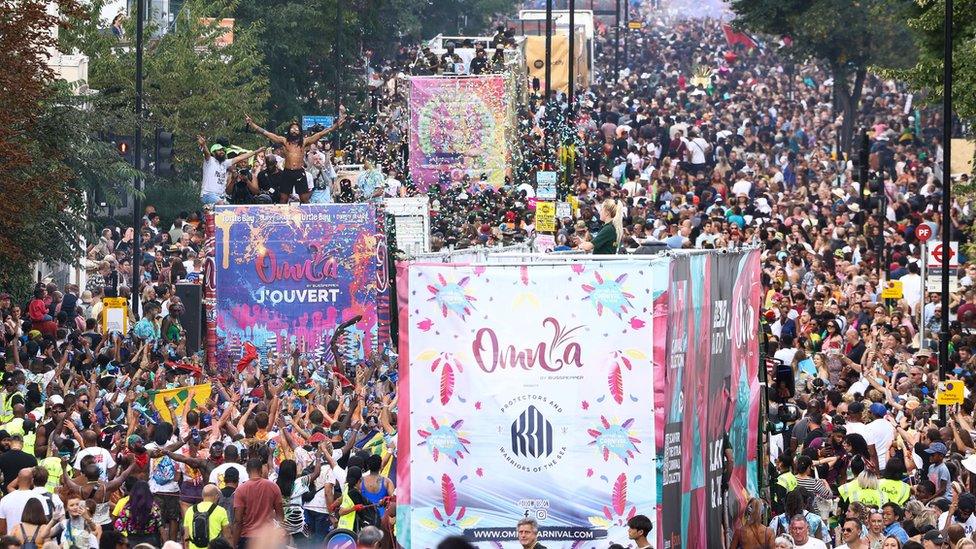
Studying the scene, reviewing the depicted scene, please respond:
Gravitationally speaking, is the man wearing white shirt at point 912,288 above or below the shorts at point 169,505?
above

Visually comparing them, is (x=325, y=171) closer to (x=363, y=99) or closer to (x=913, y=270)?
(x=913, y=270)

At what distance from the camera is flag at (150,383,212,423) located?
890 inches

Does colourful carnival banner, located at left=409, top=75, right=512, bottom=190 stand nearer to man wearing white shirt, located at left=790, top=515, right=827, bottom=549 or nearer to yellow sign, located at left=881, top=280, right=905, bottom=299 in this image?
yellow sign, located at left=881, top=280, right=905, bottom=299

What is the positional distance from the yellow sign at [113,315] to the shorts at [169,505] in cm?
1175

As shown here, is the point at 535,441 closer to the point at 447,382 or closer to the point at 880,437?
the point at 447,382

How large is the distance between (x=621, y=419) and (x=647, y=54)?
79.4 meters

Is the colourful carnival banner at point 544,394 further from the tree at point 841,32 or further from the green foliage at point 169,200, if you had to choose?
the tree at point 841,32

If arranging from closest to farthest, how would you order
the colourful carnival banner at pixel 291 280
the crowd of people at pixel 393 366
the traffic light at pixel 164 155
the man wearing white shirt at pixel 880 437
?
the crowd of people at pixel 393 366 → the man wearing white shirt at pixel 880 437 → the colourful carnival banner at pixel 291 280 → the traffic light at pixel 164 155

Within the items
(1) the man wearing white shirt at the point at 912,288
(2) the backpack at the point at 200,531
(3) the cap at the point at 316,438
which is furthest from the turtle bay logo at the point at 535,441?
(1) the man wearing white shirt at the point at 912,288

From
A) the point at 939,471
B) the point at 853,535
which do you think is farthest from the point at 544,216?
the point at 853,535

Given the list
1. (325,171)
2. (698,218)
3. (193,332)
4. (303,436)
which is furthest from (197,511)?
(698,218)

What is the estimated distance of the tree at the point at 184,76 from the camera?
1966 inches

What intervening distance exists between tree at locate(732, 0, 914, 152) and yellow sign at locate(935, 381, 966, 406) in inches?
1354

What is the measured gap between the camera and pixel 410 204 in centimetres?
3369
